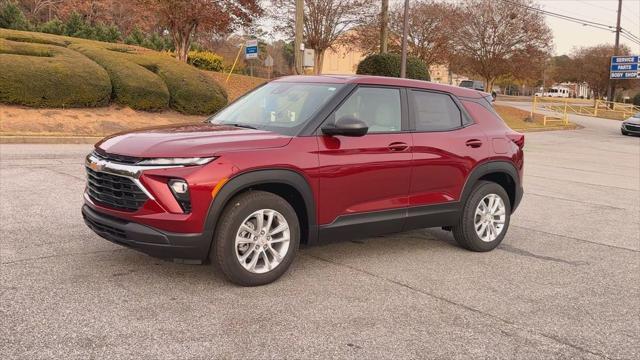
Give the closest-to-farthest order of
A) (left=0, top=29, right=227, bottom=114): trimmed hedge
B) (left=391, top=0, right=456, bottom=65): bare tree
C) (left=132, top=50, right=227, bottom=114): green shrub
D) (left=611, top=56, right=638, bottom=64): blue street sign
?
(left=0, top=29, right=227, bottom=114): trimmed hedge → (left=132, top=50, right=227, bottom=114): green shrub → (left=391, top=0, right=456, bottom=65): bare tree → (left=611, top=56, right=638, bottom=64): blue street sign

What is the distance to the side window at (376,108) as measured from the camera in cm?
492

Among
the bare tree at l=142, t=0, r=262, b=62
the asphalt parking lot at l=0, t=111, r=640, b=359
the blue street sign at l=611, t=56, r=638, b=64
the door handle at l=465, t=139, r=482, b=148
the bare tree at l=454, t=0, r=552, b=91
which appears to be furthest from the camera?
the blue street sign at l=611, t=56, r=638, b=64

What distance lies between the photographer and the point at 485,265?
5387 millimetres

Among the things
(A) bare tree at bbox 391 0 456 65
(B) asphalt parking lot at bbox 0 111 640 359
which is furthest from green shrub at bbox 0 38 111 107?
(A) bare tree at bbox 391 0 456 65

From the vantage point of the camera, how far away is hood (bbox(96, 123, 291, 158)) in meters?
4.01

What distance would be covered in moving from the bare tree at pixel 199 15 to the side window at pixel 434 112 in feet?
63.1

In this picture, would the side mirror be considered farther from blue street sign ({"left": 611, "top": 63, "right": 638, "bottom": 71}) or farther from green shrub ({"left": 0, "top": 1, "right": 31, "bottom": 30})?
blue street sign ({"left": 611, "top": 63, "right": 638, "bottom": 71})

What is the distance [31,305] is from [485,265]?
3.86 meters

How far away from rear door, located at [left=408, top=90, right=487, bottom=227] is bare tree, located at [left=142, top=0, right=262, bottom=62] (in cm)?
1932

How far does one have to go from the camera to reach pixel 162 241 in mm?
3982

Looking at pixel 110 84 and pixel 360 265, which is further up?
pixel 110 84

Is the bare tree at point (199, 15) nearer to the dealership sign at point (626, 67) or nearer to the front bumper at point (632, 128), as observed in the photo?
the front bumper at point (632, 128)

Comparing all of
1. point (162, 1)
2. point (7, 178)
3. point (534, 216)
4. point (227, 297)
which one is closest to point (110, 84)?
point (162, 1)

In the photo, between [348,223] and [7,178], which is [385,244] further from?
[7,178]
